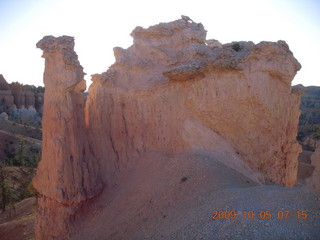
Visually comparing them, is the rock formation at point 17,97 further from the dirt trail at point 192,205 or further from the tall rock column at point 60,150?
the dirt trail at point 192,205

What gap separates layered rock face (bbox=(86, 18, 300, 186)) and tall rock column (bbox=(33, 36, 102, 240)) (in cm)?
170

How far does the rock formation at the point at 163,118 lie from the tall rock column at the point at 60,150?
0.14ft

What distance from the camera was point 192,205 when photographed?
9781 millimetres

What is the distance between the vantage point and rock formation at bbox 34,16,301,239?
1326 cm

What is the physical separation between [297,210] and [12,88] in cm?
8750

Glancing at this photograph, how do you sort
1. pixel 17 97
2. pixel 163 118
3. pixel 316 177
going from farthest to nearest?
Result: pixel 17 97
pixel 163 118
pixel 316 177

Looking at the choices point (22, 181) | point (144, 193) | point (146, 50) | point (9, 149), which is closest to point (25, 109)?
point (9, 149)

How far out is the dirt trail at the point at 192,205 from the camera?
23.3 feet

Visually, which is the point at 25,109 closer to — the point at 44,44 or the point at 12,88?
the point at 12,88

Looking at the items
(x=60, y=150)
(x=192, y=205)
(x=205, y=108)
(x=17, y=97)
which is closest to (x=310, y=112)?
(x=205, y=108)

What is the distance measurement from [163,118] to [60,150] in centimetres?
501

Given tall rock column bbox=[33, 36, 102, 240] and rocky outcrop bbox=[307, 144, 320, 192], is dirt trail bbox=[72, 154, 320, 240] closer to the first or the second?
rocky outcrop bbox=[307, 144, 320, 192]
